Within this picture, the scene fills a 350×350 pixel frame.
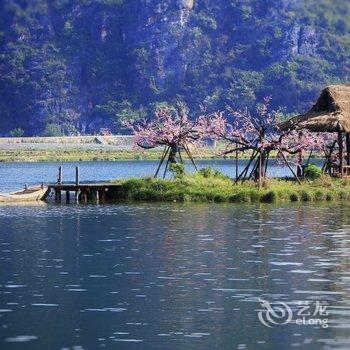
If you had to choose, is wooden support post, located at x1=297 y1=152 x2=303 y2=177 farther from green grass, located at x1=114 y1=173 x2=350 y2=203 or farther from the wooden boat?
the wooden boat

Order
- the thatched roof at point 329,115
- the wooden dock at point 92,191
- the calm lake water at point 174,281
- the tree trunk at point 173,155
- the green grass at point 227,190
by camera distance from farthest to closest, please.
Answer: the tree trunk at point 173,155
the thatched roof at point 329,115
the wooden dock at point 92,191
the green grass at point 227,190
the calm lake water at point 174,281

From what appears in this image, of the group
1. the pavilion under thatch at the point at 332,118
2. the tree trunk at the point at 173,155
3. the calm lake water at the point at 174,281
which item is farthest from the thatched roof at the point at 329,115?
the calm lake water at the point at 174,281

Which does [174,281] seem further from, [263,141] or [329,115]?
[329,115]

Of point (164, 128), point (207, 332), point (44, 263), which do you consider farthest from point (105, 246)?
point (164, 128)

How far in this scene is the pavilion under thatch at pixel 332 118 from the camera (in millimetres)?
75500

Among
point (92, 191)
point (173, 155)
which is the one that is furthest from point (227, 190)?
point (173, 155)

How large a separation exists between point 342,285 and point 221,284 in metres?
3.33

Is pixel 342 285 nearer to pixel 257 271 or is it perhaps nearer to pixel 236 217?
pixel 257 271

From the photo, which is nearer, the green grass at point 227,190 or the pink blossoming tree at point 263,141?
the green grass at point 227,190

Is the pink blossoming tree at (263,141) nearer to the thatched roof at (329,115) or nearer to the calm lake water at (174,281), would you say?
the thatched roof at (329,115)

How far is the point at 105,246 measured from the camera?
1891 inches

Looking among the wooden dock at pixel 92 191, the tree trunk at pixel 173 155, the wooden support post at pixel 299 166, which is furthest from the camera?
the tree trunk at pixel 173 155

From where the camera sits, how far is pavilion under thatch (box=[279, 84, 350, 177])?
75.5 metres

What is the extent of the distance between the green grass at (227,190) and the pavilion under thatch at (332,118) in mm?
3826
